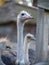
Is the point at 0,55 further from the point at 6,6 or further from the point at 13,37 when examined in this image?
the point at 6,6

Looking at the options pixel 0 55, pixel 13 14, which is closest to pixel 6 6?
pixel 13 14

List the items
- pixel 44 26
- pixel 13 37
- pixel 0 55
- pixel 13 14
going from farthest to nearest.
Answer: pixel 13 14 < pixel 13 37 < pixel 0 55 < pixel 44 26

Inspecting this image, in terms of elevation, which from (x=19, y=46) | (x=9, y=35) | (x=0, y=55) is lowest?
(x=9, y=35)

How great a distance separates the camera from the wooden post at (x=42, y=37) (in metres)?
4.66

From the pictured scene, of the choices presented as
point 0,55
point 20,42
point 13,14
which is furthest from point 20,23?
point 13,14

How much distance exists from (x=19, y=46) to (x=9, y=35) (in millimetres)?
4149

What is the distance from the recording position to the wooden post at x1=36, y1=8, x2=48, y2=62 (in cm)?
466

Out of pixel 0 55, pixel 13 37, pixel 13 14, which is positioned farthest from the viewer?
pixel 13 14

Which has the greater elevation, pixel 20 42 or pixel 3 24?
pixel 20 42

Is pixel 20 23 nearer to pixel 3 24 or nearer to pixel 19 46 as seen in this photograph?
pixel 19 46

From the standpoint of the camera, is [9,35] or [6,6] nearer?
[9,35]

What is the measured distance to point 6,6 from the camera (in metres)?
9.42

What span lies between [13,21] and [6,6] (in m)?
0.47

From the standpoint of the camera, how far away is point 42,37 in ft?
15.5
